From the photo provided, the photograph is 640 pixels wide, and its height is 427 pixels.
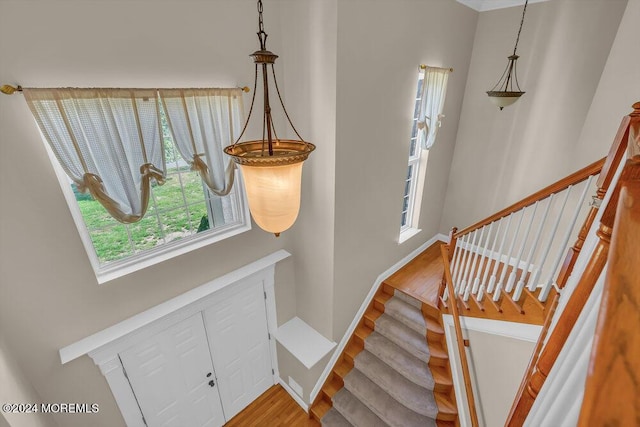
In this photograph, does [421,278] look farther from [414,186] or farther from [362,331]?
[414,186]

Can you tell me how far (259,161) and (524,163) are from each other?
4.19 metres

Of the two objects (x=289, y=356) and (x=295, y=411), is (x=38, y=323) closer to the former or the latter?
(x=289, y=356)

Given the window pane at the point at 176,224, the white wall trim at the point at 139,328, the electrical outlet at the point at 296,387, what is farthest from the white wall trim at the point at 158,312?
the electrical outlet at the point at 296,387

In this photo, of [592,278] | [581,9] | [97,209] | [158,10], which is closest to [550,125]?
[581,9]

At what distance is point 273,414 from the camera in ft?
12.1

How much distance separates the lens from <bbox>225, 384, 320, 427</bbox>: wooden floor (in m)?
3.57

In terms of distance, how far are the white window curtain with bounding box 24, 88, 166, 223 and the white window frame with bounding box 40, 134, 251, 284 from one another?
16cm

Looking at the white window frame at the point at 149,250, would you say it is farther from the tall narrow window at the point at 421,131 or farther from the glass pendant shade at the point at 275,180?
the tall narrow window at the point at 421,131

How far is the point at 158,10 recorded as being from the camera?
202cm

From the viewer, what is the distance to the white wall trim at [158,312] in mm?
2192

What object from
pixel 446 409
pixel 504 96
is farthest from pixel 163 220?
pixel 504 96

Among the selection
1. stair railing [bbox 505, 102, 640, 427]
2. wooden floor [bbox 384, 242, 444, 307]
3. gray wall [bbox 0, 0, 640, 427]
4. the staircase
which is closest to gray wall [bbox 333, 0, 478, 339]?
gray wall [bbox 0, 0, 640, 427]

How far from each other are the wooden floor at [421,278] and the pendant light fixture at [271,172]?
2.93 meters

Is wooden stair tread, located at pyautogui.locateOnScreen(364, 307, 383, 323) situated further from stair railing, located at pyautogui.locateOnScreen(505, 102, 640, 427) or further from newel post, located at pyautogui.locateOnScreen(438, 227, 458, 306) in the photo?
stair railing, located at pyautogui.locateOnScreen(505, 102, 640, 427)
